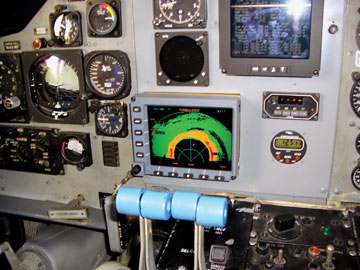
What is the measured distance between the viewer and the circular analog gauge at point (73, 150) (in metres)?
3.12

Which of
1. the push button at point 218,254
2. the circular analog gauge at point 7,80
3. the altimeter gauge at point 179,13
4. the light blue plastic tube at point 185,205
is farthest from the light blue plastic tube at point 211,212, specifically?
the circular analog gauge at point 7,80

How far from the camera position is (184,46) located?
266cm

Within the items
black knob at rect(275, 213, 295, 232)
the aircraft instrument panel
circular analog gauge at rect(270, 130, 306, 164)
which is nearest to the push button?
the aircraft instrument panel

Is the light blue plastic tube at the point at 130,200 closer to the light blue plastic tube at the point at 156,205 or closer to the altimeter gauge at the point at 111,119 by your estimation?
the light blue plastic tube at the point at 156,205

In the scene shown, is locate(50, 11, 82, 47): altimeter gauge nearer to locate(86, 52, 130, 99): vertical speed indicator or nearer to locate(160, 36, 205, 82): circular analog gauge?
locate(86, 52, 130, 99): vertical speed indicator

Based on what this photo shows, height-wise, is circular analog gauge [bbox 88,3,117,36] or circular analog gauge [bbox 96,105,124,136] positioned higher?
circular analog gauge [bbox 88,3,117,36]

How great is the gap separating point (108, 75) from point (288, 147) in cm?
133

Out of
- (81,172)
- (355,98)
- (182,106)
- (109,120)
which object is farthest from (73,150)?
(355,98)

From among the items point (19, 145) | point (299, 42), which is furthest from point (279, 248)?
point (19, 145)

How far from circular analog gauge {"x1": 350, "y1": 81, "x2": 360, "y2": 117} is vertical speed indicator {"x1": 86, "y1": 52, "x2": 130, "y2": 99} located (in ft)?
4.76

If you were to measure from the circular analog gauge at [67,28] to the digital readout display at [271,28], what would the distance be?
3.66 feet

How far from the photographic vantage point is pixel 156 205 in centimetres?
176

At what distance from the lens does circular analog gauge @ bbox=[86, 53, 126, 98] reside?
2838 mm

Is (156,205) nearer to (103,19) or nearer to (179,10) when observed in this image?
(179,10)
